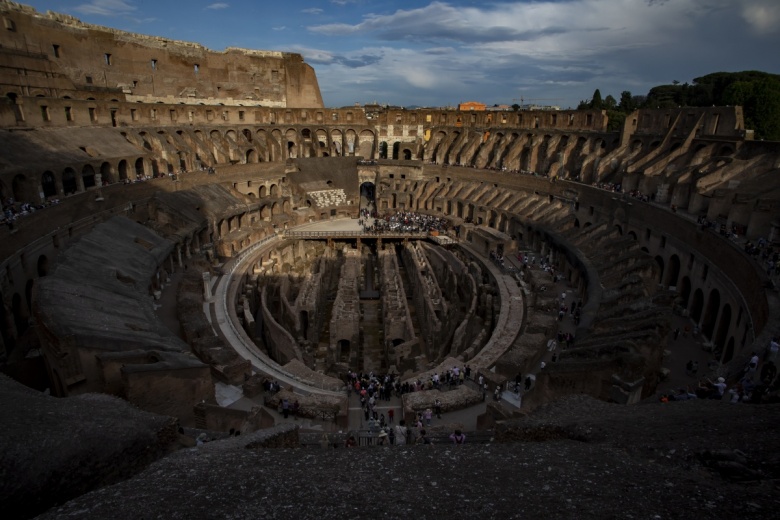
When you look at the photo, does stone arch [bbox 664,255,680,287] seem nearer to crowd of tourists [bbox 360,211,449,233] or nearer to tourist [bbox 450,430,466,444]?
crowd of tourists [bbox 360,211,449,233]

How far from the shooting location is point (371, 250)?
36281 mm

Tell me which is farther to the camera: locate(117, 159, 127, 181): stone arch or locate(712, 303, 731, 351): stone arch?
locate(117, 159, 127, 181): stone arch

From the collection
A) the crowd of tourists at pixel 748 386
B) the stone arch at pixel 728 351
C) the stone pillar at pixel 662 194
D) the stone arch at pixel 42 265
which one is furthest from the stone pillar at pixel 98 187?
the stone pillar at pixel 662 194

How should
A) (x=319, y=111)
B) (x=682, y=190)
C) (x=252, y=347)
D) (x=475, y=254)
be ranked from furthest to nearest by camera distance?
(x=319, y=111), (x=475, y=254), (x=682, y=190), (x=252, y=347)

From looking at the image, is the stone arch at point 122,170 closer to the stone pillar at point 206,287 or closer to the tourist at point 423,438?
the stone pillar at point 206,287

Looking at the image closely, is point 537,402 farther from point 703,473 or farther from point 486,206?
point 486,206

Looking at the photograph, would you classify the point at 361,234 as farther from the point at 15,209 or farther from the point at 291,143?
the point at 15,209

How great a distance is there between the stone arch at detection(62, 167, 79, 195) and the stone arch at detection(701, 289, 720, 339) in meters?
30.3

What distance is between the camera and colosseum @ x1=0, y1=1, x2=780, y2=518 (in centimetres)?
624

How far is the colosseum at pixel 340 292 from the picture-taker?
6.24 meters

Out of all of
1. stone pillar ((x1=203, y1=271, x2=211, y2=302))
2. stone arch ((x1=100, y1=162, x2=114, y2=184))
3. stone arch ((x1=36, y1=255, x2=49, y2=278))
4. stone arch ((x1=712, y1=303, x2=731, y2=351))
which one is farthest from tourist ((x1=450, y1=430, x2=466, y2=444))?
stone arch ((x1=100, y1=162, x2=114, y2=184))

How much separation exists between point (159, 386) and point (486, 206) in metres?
28.0

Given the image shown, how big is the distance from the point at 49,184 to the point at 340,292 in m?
15.8

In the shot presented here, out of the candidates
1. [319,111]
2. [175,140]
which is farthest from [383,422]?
[319,111]
